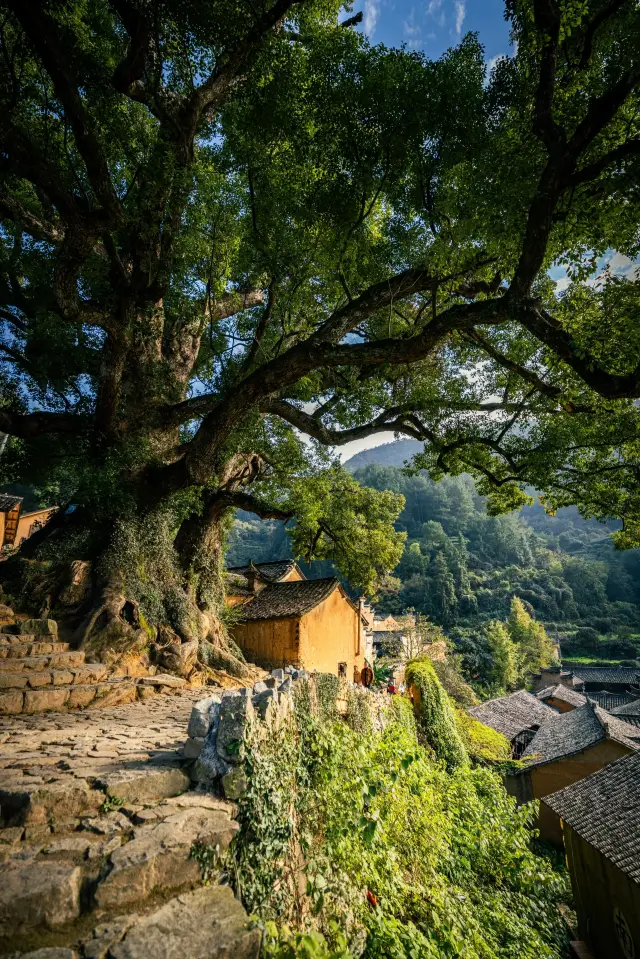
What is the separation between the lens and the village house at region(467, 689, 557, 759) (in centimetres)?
2859

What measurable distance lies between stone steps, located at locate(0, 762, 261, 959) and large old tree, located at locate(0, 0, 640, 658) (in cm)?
525

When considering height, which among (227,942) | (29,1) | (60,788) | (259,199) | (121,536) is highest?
(259,199)

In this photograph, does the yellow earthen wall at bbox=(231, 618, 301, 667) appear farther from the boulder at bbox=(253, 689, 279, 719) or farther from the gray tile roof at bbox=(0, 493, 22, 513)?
the gray tile roof at bbox=(0, 493, 22, 513)

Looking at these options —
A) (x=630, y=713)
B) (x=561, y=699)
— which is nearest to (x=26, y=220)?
(x=630, y=713)

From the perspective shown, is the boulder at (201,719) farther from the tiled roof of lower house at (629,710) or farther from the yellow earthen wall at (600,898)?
the tiled roof of lower house at (629,710)

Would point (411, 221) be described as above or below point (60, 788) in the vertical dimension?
above

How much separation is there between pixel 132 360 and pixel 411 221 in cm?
727

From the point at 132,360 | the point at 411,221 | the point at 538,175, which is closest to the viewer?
the point at 538,175

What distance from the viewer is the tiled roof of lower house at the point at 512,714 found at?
2977 cm

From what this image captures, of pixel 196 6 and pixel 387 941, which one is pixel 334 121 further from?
pixel 387 941

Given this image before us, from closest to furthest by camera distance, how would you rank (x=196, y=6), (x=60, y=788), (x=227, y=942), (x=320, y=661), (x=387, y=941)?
(x=227, y=942), (x=60, y=788), (x=387, y=941), (x=196, y=6), (x=320, y=661)

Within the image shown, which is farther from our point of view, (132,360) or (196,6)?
(132,360)

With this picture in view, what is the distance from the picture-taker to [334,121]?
7680mm

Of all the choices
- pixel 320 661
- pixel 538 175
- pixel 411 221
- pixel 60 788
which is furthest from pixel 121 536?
pixel 320 661
